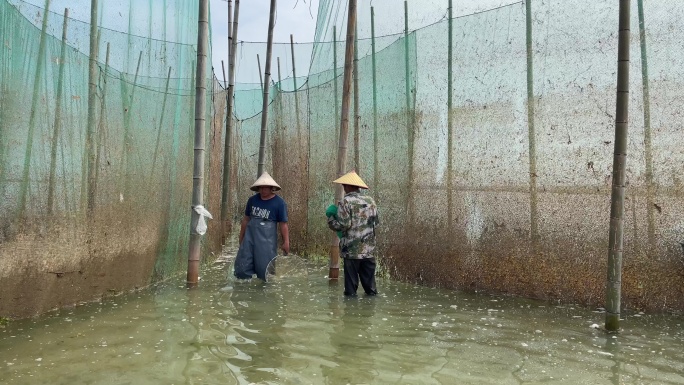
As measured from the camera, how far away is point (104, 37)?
569 centimetres

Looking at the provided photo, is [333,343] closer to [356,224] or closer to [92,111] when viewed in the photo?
[356,224]

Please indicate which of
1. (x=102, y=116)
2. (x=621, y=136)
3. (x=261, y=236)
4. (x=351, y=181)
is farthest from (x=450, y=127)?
(x=102, y=116)

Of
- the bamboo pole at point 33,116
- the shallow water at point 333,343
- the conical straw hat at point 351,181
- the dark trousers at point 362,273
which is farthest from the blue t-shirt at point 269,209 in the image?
the bamboo pole at point 33,116

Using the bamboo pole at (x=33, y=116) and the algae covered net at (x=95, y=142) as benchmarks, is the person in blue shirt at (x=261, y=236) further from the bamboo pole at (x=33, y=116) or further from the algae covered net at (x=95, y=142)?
the bamboo pole at (x=33, y=116)

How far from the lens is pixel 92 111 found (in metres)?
5.49

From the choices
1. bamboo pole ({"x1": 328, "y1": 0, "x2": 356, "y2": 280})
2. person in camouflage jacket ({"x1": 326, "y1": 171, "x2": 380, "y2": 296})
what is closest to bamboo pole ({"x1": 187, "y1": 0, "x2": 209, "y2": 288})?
person in camouflage jacket ({"x1": 326, "y1": 171, "x2": 380, "y2": 296})

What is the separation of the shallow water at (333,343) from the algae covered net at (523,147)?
0.48 meters

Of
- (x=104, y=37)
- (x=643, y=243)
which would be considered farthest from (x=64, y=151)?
(x=643, y=243)

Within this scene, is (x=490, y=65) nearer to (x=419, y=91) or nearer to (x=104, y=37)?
(x=419, y=91)

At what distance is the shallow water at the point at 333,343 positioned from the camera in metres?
3.78

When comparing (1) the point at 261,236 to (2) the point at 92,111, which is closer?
(2) the point at 92,111

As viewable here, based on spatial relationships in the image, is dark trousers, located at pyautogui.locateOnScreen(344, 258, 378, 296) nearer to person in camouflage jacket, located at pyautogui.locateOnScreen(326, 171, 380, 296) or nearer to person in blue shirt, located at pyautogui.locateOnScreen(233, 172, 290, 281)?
person in camouflage jacket, located at pyautogui.locateOnScreen(326, 171, 380, 296)

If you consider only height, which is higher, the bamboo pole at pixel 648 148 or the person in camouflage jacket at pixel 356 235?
the bamboo pole at pixel 648 148

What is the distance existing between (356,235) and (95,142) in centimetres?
272
